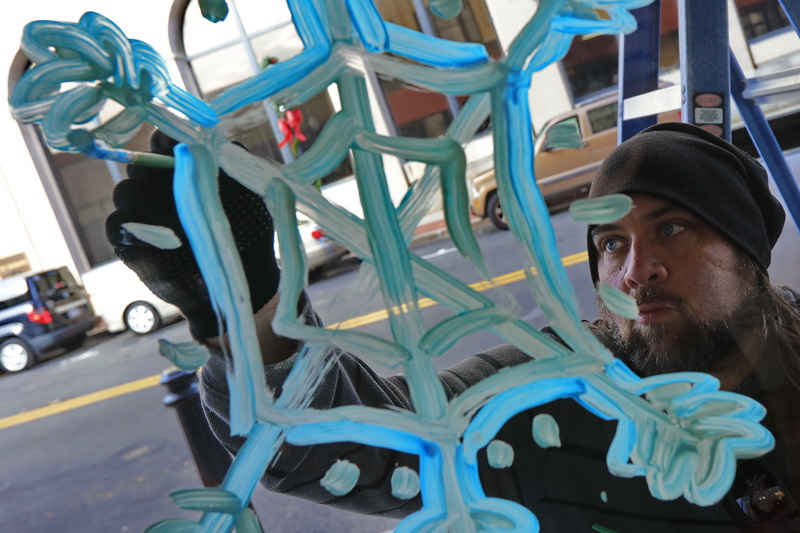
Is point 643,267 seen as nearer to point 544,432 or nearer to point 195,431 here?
point 544,432

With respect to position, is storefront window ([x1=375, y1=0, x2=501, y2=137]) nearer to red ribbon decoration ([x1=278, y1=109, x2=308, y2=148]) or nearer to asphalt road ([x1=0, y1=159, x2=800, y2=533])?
red ribbon decoration ([x1=278, y1=109, x2=308, y2=148])

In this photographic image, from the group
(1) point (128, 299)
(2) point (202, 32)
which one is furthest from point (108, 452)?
(2) point (202, 32)

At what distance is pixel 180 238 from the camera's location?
1.73 feet

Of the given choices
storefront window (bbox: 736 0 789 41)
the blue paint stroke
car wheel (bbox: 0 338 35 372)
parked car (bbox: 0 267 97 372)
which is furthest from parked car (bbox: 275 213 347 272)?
car wheel (bbox: 0 338 35 372)

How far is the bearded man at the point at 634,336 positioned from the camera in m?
0.54

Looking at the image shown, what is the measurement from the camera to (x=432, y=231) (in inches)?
22.9

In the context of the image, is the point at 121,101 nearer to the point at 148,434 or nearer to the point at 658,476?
the point at 658,476

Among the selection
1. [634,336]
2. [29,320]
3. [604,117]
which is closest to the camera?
[634,336]

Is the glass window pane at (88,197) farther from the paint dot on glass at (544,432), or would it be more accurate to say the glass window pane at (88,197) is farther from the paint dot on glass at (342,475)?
the paint dot on glass at (544,432)

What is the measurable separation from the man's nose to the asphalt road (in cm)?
5

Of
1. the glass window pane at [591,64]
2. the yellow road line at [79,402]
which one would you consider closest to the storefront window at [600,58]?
the glass window pane at [591,64]

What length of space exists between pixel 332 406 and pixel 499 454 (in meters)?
0.14

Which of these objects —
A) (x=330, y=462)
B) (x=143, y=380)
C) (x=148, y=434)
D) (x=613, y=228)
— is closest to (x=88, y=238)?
(x=330, y=462)

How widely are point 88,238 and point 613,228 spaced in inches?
20.1
